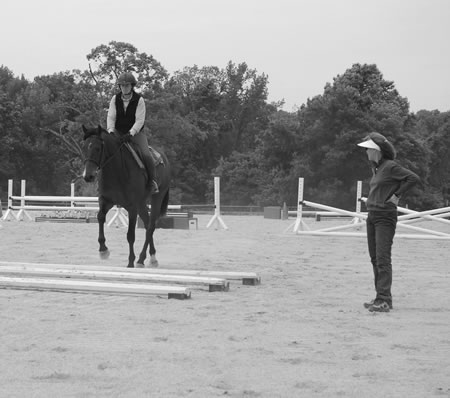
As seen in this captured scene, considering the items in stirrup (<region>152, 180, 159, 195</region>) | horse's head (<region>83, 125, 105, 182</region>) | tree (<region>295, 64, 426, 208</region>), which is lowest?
stirrup (<region>152, 180, 159, 195</region>)

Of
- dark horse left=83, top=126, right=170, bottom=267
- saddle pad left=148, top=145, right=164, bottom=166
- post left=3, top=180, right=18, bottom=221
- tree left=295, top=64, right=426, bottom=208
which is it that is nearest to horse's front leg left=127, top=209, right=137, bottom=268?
dark horse left=83, top=126, right=170, bottom=267

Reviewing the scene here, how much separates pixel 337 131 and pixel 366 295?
4091cm

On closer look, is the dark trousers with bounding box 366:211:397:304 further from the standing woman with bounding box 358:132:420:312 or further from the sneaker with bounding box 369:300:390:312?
the sneaker with bounding box 369:300:390:312

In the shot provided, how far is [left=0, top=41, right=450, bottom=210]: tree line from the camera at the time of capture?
→ 4766 cm

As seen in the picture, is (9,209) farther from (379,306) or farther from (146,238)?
(379,306)

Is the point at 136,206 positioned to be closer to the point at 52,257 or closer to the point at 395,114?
the point at 52,257

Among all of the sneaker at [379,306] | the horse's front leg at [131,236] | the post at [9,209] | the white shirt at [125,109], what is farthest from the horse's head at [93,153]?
the post at [9,209]

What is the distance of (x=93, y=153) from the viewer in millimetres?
9727

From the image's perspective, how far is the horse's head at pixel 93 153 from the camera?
961 centimetres

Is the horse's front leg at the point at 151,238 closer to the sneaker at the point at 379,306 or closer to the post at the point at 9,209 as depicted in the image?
the sneaker at the point at 379,306

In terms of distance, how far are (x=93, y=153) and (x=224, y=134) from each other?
2224 inches

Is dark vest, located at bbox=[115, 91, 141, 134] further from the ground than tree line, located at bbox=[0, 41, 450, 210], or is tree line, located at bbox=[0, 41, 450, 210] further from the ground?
tree line, located at bbox=[0, 41, 450, 210]

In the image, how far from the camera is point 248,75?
69.1 meters

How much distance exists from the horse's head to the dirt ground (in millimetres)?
2264
